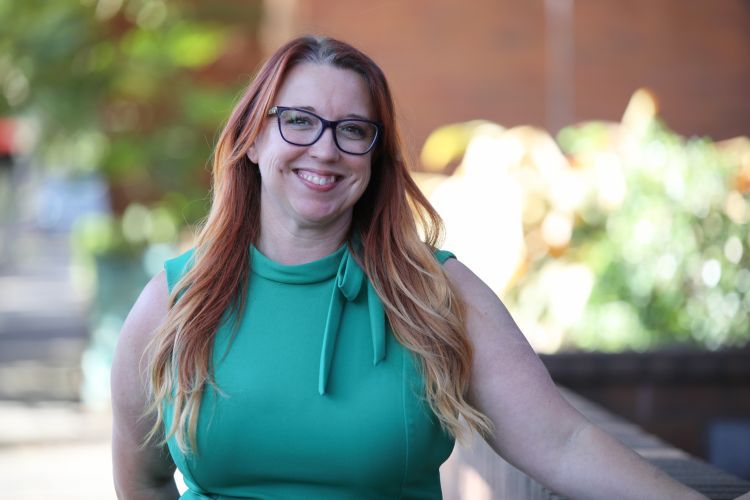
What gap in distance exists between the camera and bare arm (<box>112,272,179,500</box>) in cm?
269

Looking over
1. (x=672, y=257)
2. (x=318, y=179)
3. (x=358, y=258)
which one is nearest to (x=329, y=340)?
(x=358, y=258)

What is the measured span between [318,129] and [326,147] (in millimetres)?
46

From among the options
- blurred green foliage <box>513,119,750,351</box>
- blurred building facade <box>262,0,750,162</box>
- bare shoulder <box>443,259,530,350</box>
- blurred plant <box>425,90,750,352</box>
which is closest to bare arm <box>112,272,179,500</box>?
bare shoulder <box>443,259,530,350</box>

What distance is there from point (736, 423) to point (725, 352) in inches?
17.9

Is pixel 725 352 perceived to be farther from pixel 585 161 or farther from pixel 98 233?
pixel 98 233

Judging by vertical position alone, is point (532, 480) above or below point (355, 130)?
below

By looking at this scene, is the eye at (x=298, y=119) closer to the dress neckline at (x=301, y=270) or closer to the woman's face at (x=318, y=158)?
the woman's face at (x=318, y=158)

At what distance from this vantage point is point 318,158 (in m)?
2.55

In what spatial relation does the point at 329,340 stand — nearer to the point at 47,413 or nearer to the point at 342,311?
the point at 342,311

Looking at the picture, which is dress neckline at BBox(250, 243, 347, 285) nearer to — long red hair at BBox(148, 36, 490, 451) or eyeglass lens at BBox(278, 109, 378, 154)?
long red hair at BBox(148, 36, 490, 451)

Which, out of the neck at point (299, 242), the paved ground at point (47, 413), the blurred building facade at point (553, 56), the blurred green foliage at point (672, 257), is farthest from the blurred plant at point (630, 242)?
the neck at point (299, 242)

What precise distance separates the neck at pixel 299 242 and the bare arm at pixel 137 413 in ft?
0.81

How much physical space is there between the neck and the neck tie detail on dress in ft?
0.15

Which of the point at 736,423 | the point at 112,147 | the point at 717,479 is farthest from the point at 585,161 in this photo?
the point at 112,147
